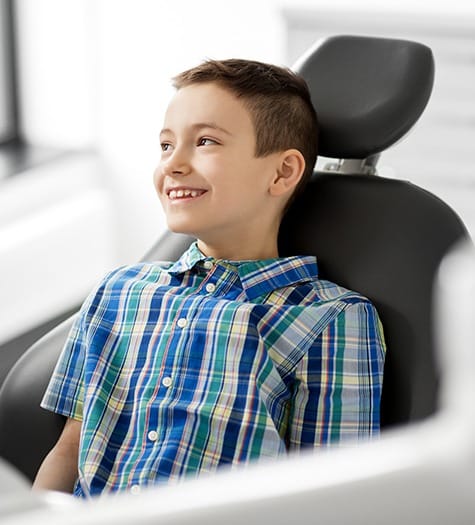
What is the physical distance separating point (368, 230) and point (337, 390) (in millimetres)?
270

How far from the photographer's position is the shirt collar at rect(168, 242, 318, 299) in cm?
133

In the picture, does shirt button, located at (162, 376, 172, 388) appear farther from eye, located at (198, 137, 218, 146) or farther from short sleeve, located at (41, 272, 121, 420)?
eye, located at (198, 137, 218, 146)

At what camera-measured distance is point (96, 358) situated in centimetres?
132

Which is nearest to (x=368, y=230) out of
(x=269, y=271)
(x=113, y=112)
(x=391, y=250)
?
(x=391, y=250)

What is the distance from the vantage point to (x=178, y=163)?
134 centimetres

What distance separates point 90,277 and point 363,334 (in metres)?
1.79

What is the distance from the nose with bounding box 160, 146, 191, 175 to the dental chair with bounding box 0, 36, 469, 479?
206 millimetres

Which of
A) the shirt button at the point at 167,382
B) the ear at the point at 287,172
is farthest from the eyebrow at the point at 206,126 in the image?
the shirt button at the point at 167,382

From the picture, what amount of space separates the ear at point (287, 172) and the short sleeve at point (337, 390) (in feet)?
0.75

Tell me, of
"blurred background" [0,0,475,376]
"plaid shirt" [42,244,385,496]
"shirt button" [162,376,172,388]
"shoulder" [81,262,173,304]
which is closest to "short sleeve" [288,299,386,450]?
"plaid shirt" [42,244,385,496]

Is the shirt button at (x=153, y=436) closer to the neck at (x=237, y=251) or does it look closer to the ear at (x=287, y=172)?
the neck at (x=237, y=251)

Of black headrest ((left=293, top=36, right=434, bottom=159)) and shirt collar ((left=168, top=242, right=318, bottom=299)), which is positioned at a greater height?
black headrest ((left=293, top=36, right=434, bottom=159))

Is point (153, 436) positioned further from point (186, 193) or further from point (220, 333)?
point (186, 193)

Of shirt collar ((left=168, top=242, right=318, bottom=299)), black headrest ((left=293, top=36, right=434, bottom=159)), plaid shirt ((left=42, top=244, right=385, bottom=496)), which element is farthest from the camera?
black headrest ((left=293, top=36, right=434, bottom=159))
